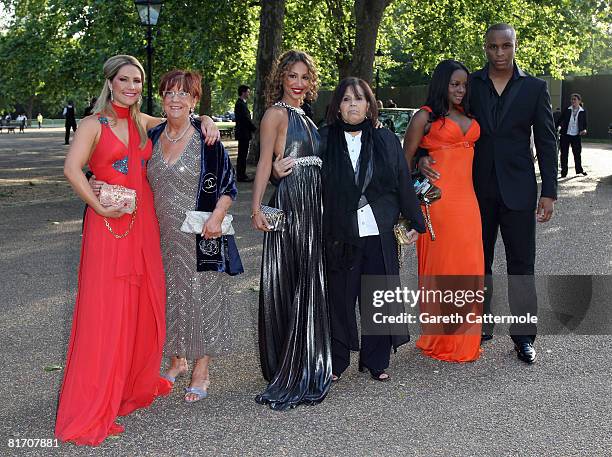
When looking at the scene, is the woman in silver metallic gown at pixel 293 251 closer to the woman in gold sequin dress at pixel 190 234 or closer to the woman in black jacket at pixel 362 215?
the woman in black jacket at pixel 362 215

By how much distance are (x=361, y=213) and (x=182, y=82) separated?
1335 mm

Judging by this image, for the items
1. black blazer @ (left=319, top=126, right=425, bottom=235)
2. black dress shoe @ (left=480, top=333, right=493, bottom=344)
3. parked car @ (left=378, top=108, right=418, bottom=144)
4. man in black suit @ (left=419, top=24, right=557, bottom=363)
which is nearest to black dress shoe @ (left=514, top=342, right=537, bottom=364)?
man in black suit @ (left=419, top=24, right=557, bottom=363)

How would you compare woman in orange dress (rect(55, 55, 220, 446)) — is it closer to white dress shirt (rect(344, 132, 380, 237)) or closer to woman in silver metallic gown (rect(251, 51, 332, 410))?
woman in silver metallic gown (rect(251, 51, 332, 410))

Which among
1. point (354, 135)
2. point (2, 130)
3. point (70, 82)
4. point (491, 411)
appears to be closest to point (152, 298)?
point (354, 135)

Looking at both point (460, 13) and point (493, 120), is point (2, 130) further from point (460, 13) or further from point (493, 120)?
point (493, 120)

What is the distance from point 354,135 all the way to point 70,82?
33.2 meters

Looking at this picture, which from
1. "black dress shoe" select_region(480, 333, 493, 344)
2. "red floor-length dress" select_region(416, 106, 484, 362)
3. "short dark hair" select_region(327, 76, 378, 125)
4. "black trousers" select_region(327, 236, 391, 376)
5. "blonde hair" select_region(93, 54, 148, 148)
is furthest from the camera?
"black dress shoe" select_region(480, 333, 493, 344)

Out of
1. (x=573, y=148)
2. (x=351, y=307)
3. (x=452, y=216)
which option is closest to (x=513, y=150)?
(x=452, y=216)

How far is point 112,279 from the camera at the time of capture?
15.6 feet

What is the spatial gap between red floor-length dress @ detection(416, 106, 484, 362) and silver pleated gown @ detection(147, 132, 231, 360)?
1.62 meters

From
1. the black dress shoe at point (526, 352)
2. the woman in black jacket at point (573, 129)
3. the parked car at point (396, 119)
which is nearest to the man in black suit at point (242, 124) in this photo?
the parked car at point (396, 119)

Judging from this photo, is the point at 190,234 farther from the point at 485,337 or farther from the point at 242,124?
the point at 242,124

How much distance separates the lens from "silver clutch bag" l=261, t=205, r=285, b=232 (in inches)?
205

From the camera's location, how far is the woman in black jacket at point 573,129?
2158cm
